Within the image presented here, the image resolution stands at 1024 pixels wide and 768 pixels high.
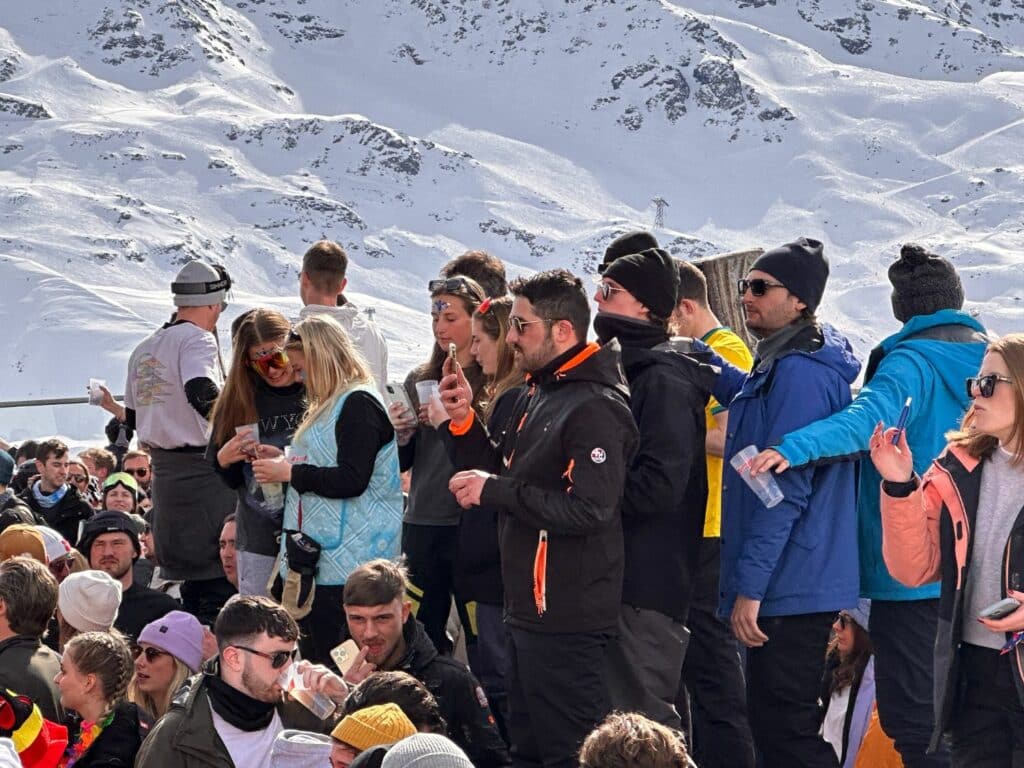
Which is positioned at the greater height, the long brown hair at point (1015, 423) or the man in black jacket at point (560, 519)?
the long brown hair at point (1015, 423)

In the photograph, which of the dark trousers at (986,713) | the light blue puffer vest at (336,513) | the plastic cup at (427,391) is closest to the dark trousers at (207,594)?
the light blue puffer vest at (336,513)

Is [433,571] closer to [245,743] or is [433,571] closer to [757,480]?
[245,743]

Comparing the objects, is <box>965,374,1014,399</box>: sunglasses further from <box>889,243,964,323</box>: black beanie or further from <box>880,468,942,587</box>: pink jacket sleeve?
<box>889,243,964,323</box>: black beanie

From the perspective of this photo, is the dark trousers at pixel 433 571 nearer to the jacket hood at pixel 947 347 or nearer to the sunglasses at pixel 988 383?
the jacket hood at pixel 947 347

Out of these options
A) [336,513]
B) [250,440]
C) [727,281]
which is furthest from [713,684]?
[727,281]

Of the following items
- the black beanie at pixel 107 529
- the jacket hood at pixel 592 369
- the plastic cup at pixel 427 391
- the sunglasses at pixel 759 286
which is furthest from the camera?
the black beanie at pixel 107 529

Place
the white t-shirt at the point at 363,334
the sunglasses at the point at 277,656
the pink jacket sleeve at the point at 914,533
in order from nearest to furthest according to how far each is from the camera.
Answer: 1. the pink jacket sleeve at the point at 914,533
2. the sunglasses at the point at 277,656
3. the white t-shirt at the point at 363,334

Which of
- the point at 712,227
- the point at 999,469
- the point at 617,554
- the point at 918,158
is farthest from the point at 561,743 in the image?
the point at 918,158

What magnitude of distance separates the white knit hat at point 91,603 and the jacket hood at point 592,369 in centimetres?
214

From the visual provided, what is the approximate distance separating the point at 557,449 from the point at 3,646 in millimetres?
2058

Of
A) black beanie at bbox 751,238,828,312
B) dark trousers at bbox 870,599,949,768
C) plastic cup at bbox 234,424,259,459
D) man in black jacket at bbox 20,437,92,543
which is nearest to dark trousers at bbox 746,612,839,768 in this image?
dark trousers at bbox 870,599,949,768

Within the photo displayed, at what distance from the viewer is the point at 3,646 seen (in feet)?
17.5

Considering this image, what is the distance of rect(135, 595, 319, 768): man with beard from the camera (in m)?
4.44

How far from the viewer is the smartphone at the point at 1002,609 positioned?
11.7 ft
